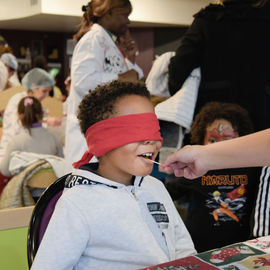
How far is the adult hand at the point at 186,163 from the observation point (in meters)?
1.18

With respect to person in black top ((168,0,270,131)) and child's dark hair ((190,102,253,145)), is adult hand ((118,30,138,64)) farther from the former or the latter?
child's dark hair ((190,102,253,145))

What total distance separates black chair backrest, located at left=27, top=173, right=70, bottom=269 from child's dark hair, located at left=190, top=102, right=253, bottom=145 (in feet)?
3.66

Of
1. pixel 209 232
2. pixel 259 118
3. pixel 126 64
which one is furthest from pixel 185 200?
pixel 126 64

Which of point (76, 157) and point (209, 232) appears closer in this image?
point (209, 232)

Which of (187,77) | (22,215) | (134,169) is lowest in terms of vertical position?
(22,215)

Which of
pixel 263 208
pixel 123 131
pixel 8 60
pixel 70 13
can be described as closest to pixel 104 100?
pixel 123 131

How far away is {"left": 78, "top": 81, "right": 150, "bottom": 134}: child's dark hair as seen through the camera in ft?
4.28

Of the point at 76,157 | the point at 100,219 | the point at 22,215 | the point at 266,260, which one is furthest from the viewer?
the point at 76,157

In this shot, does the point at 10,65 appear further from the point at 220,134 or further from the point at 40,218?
the point at 40,218

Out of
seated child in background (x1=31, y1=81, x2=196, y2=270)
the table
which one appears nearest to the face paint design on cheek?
seated child in background (x1=31, y1=81, x2=196, y2=270)

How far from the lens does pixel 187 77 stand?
2.23 metres

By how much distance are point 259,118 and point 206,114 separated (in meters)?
0.27

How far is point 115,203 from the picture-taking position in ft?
4.02

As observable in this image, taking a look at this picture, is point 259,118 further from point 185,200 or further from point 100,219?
point 100,219
